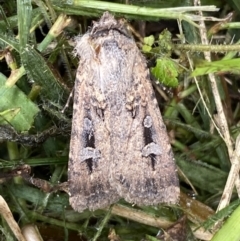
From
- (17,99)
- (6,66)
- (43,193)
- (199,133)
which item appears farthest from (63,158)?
(199,133)

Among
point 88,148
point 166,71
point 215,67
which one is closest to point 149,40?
point 166,71

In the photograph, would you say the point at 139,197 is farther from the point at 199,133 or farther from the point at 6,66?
the point at 6,66

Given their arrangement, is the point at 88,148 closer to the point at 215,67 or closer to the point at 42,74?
the point at 42,74

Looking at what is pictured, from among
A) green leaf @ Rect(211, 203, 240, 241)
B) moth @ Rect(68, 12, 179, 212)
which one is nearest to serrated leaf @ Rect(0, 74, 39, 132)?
moth @ Rect(68, 12, 179, 212)

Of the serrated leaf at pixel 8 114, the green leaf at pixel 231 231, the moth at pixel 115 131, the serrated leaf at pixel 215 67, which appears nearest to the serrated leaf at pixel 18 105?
the serrated leaf at pixel 8 114

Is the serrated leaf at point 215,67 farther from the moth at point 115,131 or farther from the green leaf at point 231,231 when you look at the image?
the green leaf at point 231,231

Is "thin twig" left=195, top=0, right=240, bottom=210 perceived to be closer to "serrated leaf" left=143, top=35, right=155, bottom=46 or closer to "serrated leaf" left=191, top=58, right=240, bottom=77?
"serrated leaf" left=143, top=35, right=155, bottom=46
